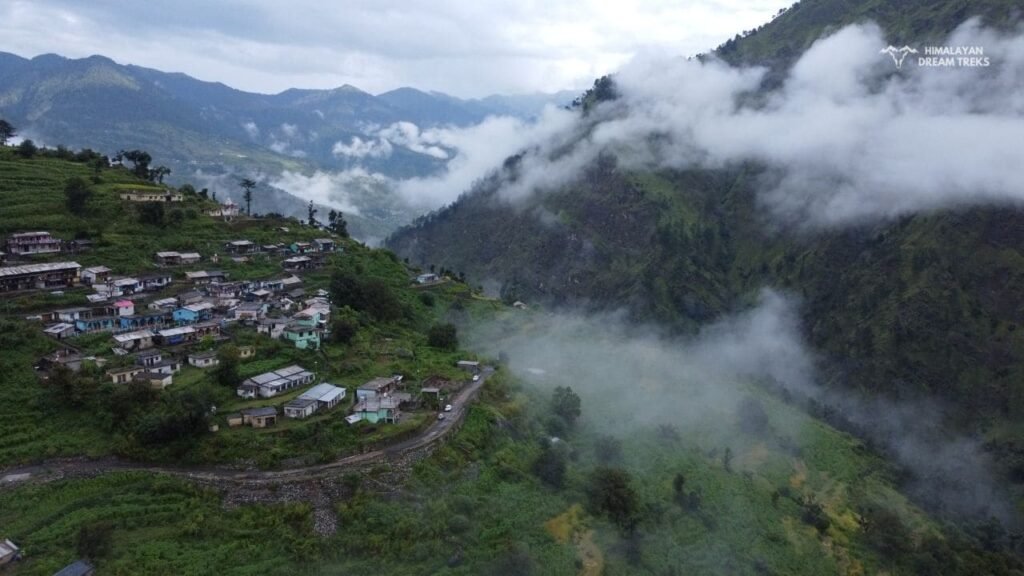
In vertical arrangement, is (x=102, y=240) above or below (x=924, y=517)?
above

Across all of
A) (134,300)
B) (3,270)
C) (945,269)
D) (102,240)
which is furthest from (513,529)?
(945,269)

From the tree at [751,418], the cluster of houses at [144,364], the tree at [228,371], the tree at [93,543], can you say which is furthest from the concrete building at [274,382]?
the tree at [751,418]

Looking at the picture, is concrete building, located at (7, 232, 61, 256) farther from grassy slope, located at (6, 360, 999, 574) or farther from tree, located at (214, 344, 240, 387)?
grassy slope, located at (6, 360, 999, 574)

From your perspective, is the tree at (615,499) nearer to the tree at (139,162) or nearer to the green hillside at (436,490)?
the green hillside at (436,490)

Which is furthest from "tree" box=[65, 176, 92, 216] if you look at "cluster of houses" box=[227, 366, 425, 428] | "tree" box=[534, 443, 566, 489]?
"tree" box=[534, 443, 566, 489]

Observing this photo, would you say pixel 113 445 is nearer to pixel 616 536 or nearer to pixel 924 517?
pixel 616 536

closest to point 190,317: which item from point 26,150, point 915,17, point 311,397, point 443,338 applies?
point 311,397
